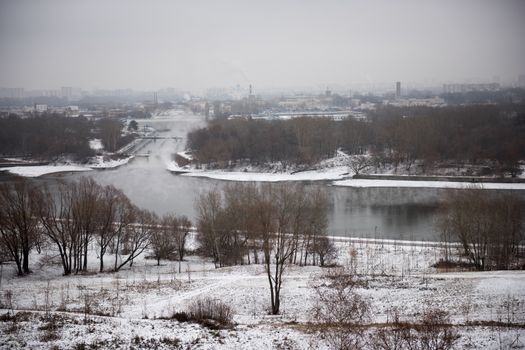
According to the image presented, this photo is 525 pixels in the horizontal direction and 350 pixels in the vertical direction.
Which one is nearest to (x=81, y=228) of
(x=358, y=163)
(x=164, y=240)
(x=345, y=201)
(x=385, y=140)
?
(x=164, y=240)

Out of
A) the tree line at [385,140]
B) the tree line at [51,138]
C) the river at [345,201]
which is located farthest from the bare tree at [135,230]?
the tree line at [51,138]

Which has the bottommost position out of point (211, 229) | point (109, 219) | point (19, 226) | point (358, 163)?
point (211, 229)

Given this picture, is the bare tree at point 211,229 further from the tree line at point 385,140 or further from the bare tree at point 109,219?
the tree line at point 385,140

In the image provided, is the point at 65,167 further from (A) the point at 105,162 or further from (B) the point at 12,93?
(B) the point at 12,93

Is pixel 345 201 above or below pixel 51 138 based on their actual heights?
below

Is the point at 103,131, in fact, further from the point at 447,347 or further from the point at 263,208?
the point at 447,347

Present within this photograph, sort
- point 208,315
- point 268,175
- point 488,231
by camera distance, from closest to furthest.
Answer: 1. point 208,315
2. point 488,231
3. point 268,175

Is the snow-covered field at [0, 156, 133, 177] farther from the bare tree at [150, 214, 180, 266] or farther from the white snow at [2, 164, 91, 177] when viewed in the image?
the bare tree at [150, 214, 180, 266]
